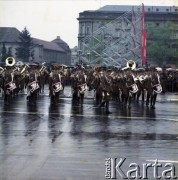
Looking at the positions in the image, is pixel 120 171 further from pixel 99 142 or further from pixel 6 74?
pixel 6 74

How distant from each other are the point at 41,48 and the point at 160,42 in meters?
21.1

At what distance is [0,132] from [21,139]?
120cm

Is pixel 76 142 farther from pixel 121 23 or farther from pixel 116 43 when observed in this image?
pixel 121 23

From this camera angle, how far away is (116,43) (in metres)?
63.9

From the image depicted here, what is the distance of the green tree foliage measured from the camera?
7669 centimetres

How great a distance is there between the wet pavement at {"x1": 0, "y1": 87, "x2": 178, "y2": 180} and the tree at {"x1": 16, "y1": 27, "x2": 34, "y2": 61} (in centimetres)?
4977

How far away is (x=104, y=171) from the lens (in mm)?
7516

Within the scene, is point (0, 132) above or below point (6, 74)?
below

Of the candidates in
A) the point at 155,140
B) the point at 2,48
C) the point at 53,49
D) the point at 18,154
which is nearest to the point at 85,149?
the point at 18,154

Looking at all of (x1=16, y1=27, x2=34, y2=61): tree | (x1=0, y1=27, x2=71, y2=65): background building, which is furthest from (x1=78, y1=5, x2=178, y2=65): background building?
(x1=16, y1=27, x2=34, y2=61): tree
